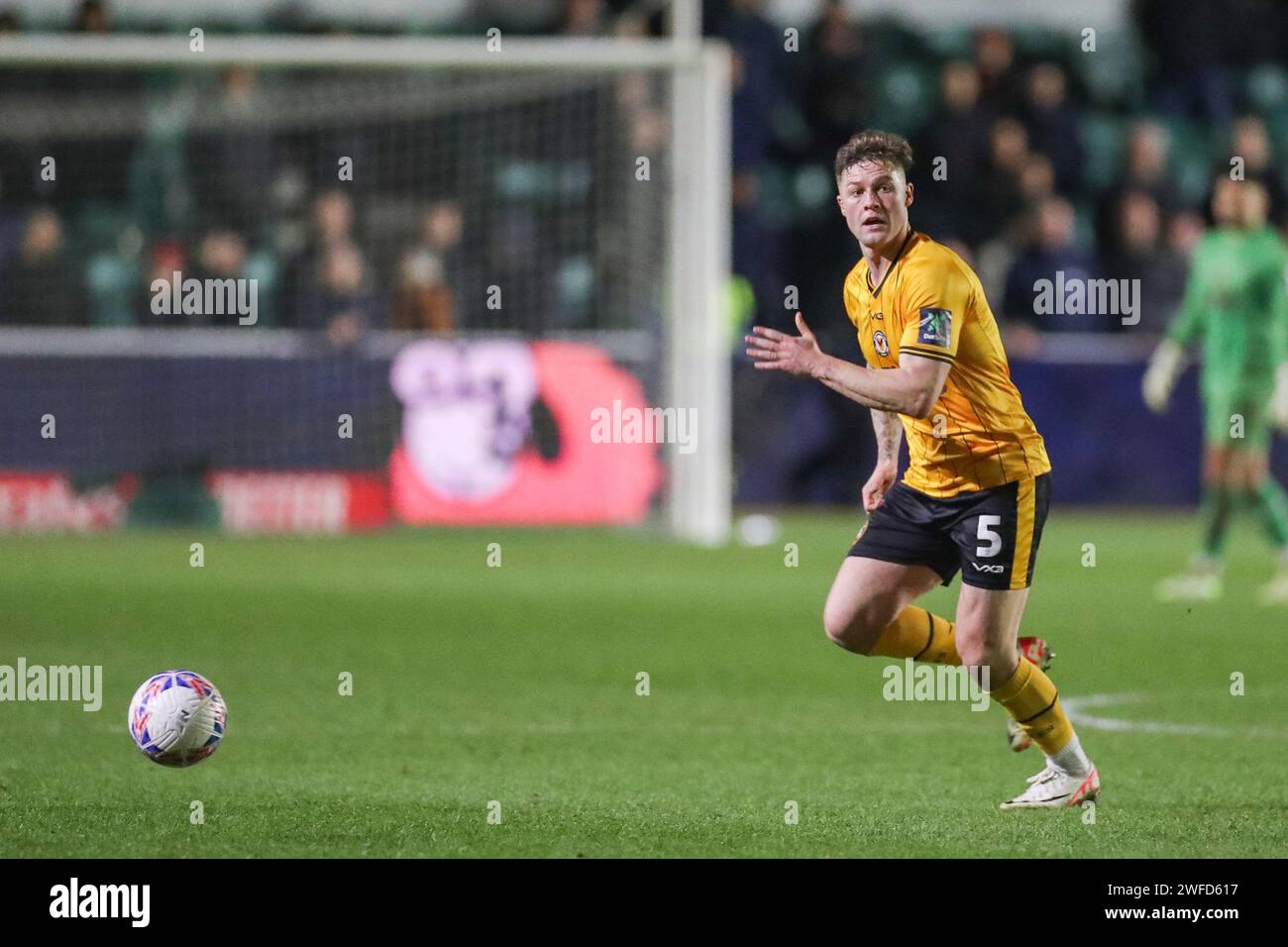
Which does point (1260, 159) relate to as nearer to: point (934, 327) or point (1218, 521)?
point (1218, 521)

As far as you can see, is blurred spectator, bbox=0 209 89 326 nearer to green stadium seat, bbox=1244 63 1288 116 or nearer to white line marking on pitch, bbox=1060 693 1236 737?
green stadium seat, bbox=1244 63 1288 116

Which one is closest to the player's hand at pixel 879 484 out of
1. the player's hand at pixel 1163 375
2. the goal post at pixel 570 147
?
the player's hand at pixel 1163 375

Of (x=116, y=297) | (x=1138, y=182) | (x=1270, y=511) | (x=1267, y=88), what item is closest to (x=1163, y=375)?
(x=1270, y=511)

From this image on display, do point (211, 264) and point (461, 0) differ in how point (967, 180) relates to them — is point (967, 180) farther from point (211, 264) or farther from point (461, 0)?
point (211, 264)

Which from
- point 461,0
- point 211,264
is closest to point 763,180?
point 461,0

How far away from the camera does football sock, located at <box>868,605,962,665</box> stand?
6.88m

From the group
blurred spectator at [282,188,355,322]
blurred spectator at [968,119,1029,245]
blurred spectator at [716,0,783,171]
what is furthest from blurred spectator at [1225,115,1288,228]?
blurred spectator at [282,188,355,322]

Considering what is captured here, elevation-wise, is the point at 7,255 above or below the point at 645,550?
above

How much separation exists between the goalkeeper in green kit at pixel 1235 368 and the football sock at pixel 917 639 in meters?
6.70

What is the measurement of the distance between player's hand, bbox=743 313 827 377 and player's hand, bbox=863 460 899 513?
0.86m

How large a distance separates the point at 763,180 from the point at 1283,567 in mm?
8609

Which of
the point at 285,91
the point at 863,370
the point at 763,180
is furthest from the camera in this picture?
the point at 763,180

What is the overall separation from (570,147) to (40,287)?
A: 14.8ft

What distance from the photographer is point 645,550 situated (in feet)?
54.6
